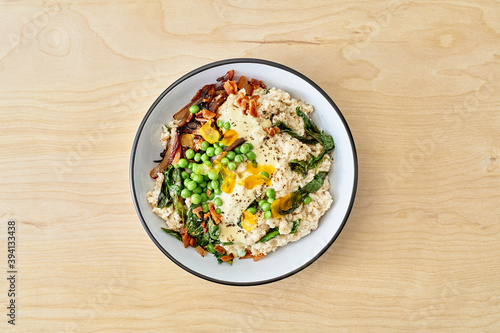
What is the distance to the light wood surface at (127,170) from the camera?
4047 millimetres

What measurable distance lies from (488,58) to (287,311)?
147 inches

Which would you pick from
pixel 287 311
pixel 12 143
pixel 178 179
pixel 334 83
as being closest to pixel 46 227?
pixel 12 143

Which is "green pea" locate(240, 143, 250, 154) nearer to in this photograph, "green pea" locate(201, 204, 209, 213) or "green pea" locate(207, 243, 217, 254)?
"green pea" locate(201, 204, 209, 213)

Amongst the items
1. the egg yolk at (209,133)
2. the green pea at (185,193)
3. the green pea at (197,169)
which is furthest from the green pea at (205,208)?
the egg yolk at (209,133)

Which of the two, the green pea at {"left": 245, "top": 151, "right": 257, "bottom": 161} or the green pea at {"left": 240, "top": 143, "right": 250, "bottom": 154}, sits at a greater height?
the green pea at {"left": 240, "top": 143, "right": 250, "bottom": 154}

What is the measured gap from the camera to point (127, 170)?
4.03 meters

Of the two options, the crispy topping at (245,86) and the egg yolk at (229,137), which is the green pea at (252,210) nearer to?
the egg yolk at (229,137)

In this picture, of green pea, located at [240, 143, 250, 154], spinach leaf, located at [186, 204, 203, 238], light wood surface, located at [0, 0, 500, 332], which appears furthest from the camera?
light wood surface, located at [0, 0, 500, 332]

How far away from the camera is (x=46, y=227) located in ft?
13.3

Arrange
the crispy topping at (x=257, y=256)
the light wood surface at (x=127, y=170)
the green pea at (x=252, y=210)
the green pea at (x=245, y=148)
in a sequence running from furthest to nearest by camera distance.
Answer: the light wood surface at (x=127, y=170)
the crispy topping at (x=257, y=256)
the green pea at (x=252, y=210)
the green pea at (x=245, y=148)

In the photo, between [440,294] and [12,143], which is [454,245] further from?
[12,143]

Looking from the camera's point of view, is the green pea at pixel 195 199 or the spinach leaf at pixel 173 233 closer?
the green pea at pixel 195 199

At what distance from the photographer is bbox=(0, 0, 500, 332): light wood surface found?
405 cm

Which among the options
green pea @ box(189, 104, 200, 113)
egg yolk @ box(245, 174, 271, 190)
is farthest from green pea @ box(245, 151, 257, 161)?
green pea @ box(189, 104, 200, 113)
